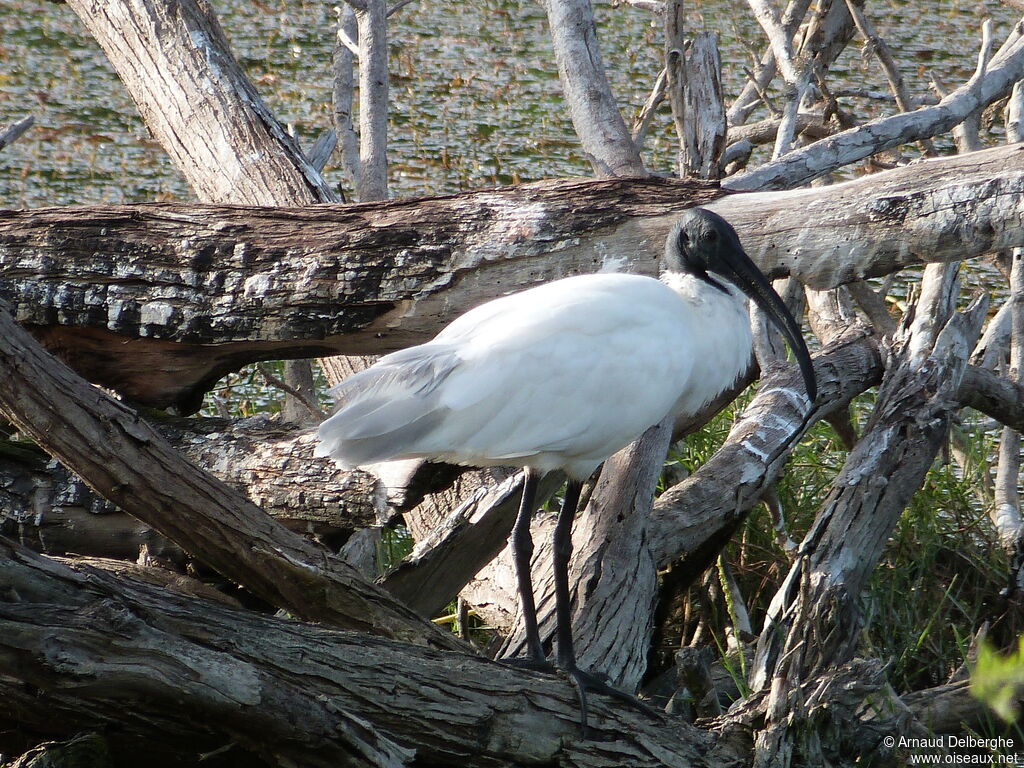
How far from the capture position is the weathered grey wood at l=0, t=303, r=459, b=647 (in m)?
2.49

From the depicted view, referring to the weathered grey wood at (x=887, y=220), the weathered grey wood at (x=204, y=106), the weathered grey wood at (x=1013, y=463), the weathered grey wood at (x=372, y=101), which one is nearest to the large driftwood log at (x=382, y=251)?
the weathered grey wood at (x=887, y=220)

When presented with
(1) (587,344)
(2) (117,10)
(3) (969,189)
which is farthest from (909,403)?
(2) (117,10)

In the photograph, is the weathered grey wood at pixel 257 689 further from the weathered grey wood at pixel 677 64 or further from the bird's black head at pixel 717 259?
the weathered grey wood at pixel 677 64

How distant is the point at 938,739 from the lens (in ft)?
9.55

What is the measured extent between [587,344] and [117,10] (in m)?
2.49

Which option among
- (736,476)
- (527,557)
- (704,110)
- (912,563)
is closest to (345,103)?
(704,110)

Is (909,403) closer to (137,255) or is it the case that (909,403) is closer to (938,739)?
(938,739)

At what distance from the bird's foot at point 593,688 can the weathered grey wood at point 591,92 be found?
1992 mm

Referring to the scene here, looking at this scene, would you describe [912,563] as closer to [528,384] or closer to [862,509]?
[862,509]

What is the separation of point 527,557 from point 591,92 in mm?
1917

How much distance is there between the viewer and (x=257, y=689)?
2.01 meters

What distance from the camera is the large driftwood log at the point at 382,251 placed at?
296 centimetres

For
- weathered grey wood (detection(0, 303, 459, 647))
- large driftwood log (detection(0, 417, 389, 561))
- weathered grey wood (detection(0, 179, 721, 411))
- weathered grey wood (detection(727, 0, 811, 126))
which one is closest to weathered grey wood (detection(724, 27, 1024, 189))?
weathered grey wood (detection(0, 179, 721, 411))

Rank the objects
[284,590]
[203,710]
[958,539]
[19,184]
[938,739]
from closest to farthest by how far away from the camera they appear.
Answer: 1. [203,710]
2. [284,590]
3. [938,739]
4. [958,539]
5. [19,184]
